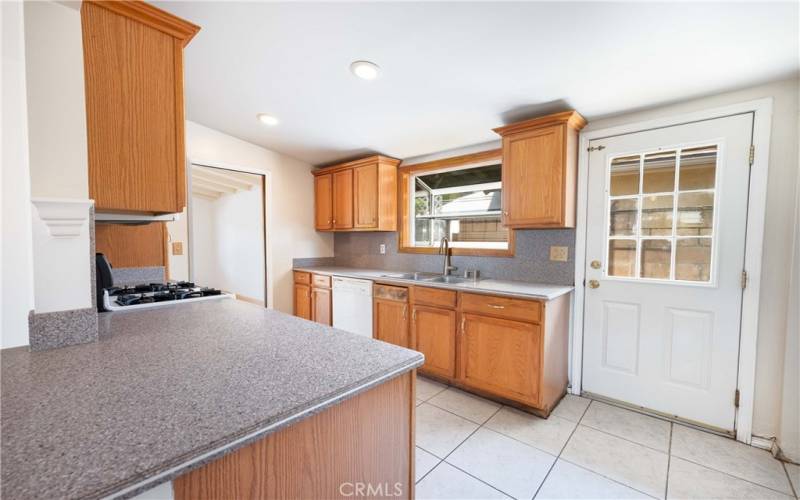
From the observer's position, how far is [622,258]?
232cm

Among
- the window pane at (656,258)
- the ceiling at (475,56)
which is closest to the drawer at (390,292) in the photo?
the ceiling at (475,56)

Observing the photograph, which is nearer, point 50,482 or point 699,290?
point 50,482

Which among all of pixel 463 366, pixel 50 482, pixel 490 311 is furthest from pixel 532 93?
pixel 50 482

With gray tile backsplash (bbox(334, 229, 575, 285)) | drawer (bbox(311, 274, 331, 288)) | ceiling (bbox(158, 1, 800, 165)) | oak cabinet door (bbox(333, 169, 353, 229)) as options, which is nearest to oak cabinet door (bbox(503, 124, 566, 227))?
ceiling (bbox(158, 1, 800, 165))

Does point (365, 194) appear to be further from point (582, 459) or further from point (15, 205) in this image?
point (582, 459)

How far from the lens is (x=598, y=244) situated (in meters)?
2.39

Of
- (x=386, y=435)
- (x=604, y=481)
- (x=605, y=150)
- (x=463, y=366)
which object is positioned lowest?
(x=604, y=481)

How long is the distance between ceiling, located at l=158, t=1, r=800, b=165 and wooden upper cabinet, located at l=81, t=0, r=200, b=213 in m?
0.81

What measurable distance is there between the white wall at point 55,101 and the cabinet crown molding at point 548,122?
2.32 metres

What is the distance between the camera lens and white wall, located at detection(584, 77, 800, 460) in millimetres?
1777

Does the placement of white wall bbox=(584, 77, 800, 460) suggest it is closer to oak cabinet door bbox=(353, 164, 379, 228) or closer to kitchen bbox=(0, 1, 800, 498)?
kitchen bbox=(0, 1, 800, 498)

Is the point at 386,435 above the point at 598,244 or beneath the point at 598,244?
beneath

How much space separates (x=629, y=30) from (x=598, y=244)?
4.53 feet

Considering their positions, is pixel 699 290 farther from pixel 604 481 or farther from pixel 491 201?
pixel 491 201
